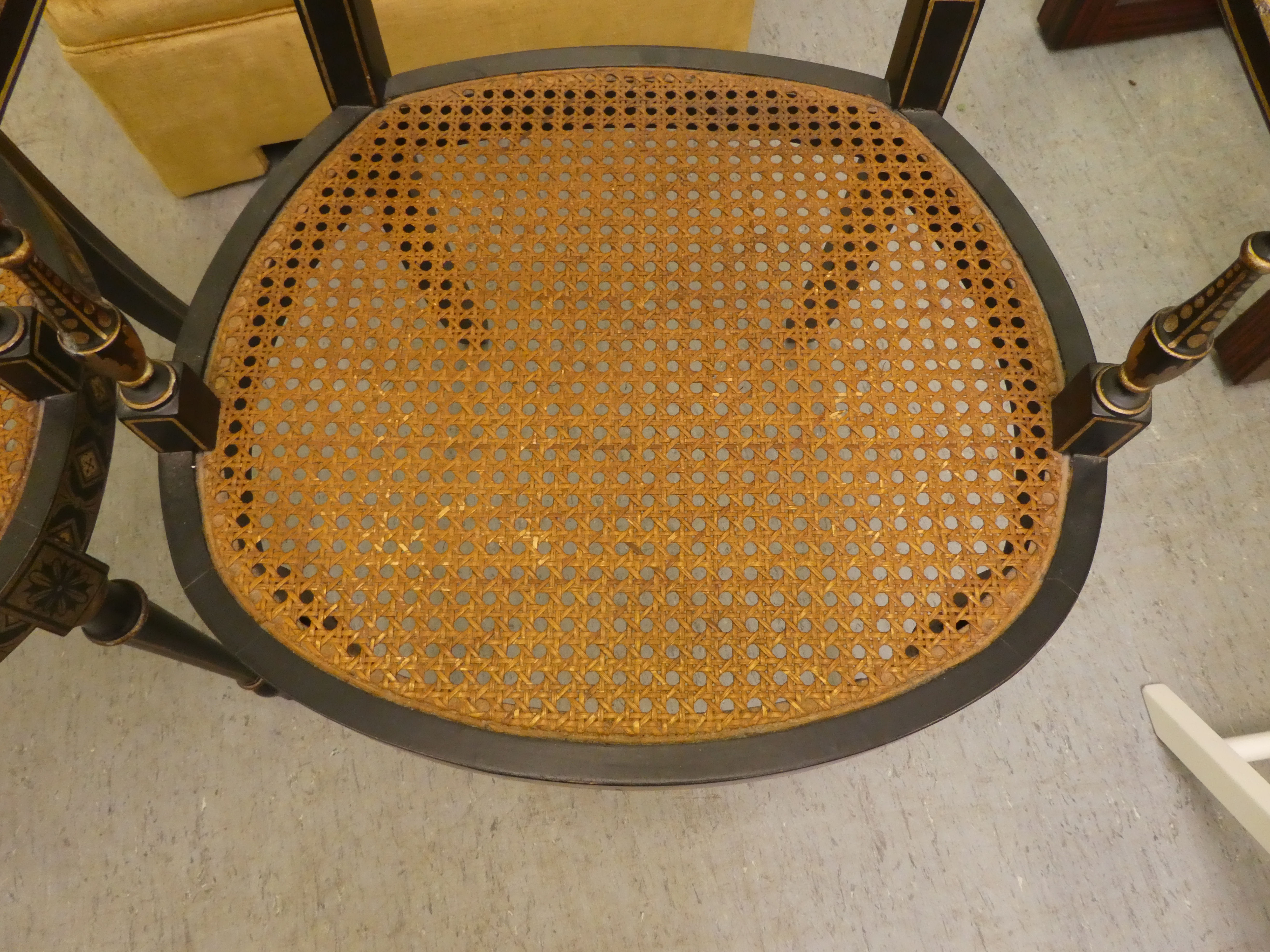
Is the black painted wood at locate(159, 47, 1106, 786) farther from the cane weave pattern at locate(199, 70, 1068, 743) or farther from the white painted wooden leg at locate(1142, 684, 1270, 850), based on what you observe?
the white painted wooden leg at locate(1142, 684, 1270, 850)

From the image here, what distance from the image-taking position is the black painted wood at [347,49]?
601 mm

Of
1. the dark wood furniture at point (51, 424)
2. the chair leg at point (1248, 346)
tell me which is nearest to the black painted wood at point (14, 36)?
the dark wood furniture at point (51, 424)

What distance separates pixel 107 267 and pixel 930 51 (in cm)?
77

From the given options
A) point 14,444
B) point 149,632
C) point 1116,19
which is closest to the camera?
point 14,444

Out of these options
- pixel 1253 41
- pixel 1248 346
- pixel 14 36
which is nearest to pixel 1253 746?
pixel 1248 346

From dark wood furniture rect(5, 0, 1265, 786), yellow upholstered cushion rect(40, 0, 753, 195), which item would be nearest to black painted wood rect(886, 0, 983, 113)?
dark wood furniture rect(5, 0, 1265, 786)

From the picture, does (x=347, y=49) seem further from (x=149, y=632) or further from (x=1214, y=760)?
(x=1214, y=760)

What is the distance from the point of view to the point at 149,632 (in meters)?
0.67

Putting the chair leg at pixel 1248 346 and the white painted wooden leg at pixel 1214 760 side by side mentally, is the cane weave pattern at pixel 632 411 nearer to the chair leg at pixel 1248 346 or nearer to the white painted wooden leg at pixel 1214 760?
the white painted wooden leg at pixel 1214 760

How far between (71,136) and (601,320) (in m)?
1.13

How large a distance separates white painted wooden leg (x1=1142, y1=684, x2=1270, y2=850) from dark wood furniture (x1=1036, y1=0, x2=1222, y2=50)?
0.99 meters

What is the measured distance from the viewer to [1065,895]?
2.79 ft

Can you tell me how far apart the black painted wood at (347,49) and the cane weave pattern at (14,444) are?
0.92ft

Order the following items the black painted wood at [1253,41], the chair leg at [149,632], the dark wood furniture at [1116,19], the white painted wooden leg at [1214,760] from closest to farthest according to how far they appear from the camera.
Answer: the black painted wood at [1253,41] < the chair leg at [149,632] < the white painted wooden leg at [1214,760] < the dark wood furniture at [1116,19]
